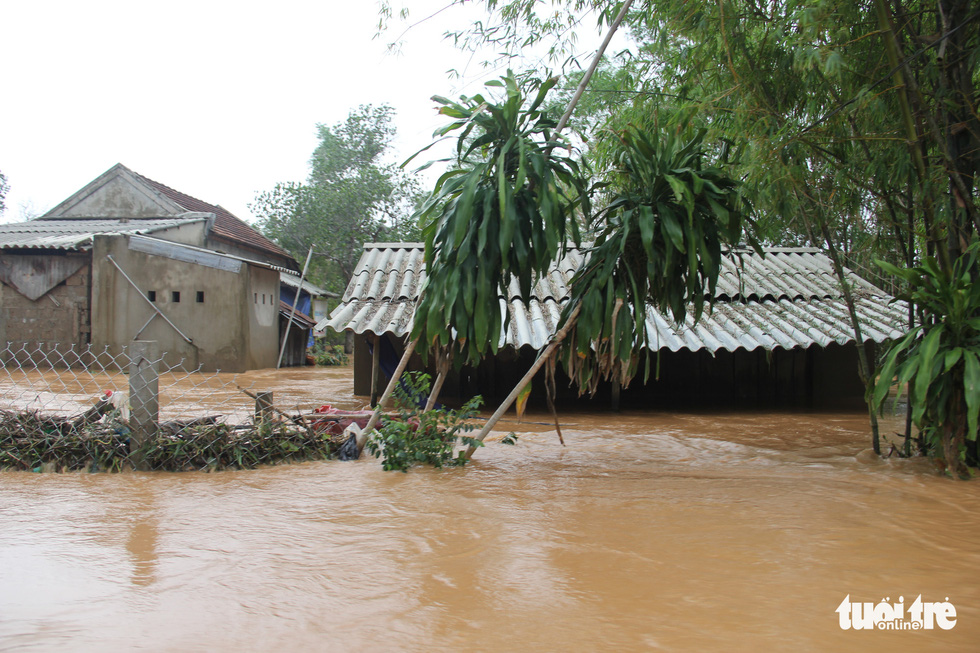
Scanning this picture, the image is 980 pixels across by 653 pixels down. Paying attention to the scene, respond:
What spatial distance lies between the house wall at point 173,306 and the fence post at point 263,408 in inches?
361

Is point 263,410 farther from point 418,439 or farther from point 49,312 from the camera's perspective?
point 49,312

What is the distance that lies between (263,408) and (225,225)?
1645 centimetres

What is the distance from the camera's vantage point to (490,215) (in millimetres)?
5094

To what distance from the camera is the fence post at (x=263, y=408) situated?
5734mm

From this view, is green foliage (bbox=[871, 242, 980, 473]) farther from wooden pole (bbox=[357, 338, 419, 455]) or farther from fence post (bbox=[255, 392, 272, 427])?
fence post (bbox=[255, 392, 272, 427])

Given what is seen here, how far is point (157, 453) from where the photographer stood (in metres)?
5.27

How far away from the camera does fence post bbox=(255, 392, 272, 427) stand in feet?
18.8

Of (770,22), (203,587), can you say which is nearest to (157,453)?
(203,587)

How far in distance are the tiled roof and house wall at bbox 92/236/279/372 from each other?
420 cm

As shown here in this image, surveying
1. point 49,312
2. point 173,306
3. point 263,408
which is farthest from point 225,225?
point 263,408

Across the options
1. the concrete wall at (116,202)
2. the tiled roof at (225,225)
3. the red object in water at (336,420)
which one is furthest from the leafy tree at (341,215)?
the red object in water at (336,420)

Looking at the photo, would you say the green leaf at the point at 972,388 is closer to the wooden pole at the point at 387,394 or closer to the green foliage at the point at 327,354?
the wooden pole at the point at 387,394

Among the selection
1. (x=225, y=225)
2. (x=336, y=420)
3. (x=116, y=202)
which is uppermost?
(x=116, y=202)

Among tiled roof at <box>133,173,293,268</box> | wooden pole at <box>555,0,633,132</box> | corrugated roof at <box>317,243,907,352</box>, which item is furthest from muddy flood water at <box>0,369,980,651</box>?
tiled roof at <box>133,173,293,268</box>
